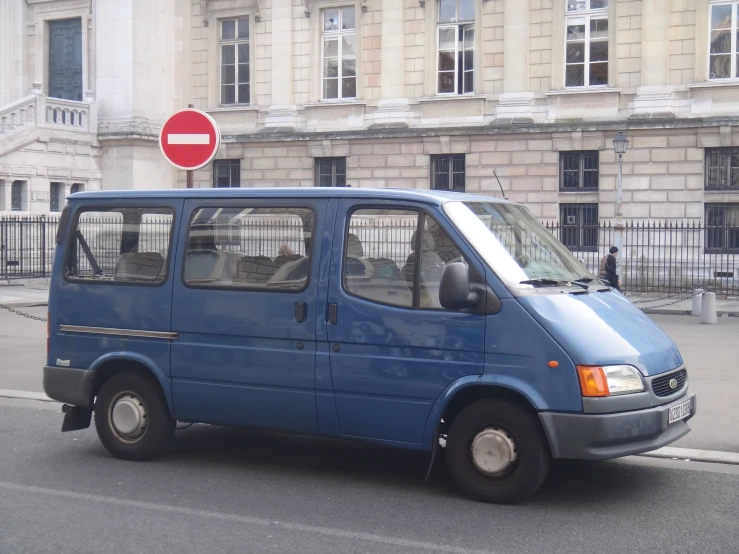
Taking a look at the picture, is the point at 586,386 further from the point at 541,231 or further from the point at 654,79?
the point at 654,79

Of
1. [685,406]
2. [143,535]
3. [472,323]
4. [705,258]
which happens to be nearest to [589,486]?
[685,406]

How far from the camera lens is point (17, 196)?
31.9 metres

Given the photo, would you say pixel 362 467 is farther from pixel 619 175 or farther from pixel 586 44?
pixel 586 44

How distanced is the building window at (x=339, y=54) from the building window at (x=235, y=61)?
118 inches

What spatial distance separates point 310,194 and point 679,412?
287cm

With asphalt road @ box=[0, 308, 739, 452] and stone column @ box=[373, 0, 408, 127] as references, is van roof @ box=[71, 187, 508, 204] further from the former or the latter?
stone column @ box=[373, 0, 408, 127]

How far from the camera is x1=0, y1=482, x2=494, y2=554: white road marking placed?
586cm

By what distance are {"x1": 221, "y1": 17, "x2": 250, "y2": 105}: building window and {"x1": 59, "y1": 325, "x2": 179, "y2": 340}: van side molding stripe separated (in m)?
28.0

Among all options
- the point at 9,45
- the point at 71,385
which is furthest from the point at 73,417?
the point at 9,45

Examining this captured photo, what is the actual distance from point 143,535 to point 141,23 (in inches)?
1236

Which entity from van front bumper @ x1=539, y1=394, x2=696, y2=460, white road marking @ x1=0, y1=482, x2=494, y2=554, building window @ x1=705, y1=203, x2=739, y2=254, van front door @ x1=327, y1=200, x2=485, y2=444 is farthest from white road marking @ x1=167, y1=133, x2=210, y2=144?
building window @ x1=705, y1=203, x2=739, y2=254

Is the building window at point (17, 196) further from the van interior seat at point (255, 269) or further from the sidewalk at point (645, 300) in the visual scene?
the van interior seat at point (255, 269)

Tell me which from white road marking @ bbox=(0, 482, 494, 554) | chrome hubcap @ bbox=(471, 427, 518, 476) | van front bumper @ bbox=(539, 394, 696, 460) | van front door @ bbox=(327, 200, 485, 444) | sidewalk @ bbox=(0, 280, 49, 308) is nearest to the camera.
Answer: white road marking @ bbox=(0, 482, 494, 554)

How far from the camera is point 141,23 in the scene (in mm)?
35188
